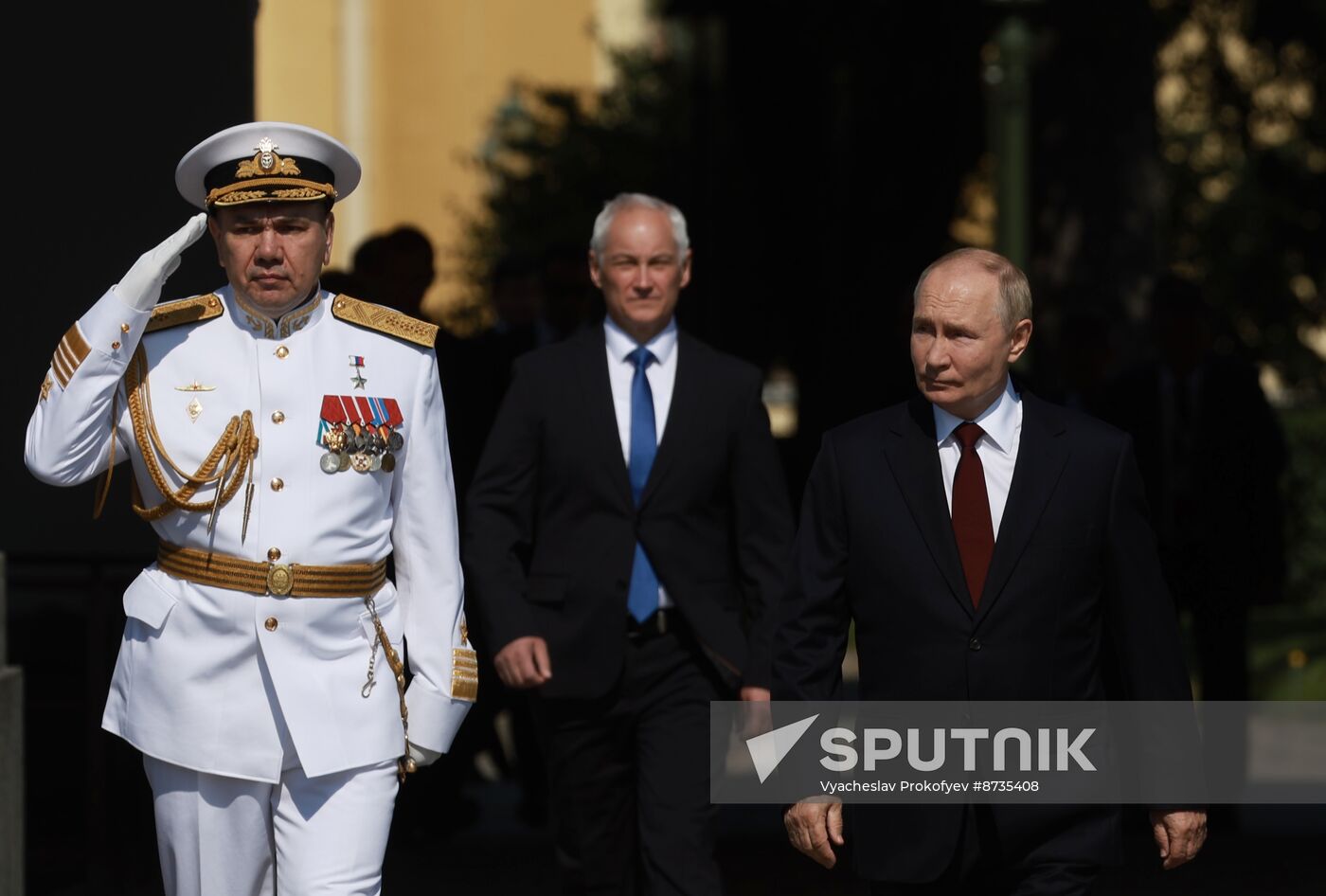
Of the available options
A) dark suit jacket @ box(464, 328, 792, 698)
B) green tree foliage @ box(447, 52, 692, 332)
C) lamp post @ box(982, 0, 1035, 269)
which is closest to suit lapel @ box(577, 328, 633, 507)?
dark suit jacket @ box(464, 328, 792, 698)

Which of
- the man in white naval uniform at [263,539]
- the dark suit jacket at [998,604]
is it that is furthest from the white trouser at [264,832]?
the dark suit jacket at [998,604]

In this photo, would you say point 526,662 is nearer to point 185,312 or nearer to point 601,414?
point 601,414

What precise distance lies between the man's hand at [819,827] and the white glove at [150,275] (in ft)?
5.40

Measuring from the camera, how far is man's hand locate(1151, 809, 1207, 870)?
15.4 feet

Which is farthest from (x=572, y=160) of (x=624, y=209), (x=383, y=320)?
(x=383, y=320)

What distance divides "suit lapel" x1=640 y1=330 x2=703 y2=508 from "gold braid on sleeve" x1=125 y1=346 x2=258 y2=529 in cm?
176

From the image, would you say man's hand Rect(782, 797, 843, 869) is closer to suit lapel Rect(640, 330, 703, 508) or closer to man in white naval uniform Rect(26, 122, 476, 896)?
man in white naval uniform Rect(26, 122, 476, 896)

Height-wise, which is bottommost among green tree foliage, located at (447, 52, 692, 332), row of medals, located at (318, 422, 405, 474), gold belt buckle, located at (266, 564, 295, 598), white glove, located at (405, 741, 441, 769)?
white glove, located at (405, 741, 441, 769)

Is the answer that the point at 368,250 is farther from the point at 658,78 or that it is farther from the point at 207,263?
the point at 658,78

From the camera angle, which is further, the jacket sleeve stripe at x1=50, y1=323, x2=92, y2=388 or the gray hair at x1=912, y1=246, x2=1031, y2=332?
the gray hair at x1=912, y1=246, x2=1031, y2=332

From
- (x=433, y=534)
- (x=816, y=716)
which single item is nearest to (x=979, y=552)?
(x=816, y=716)

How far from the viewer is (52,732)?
7.77 meters

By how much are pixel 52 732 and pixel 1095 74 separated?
657cm

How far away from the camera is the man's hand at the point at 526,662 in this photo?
20.5ft
